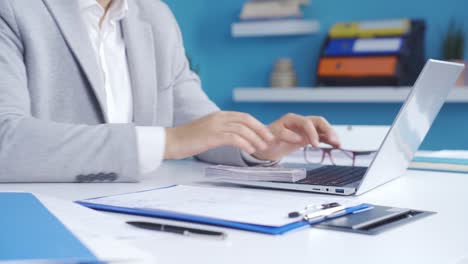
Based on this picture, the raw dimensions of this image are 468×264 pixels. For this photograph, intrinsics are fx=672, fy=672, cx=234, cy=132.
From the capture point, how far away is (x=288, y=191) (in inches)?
43.6

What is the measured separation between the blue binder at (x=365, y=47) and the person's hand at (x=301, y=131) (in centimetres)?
192

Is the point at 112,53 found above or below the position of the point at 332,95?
above

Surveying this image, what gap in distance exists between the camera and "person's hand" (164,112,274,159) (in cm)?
115

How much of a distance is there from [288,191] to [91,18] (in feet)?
2.42

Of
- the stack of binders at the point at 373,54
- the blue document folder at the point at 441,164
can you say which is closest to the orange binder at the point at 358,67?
the stack of binders at the point at 373,54

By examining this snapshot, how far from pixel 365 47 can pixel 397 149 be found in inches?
85.1

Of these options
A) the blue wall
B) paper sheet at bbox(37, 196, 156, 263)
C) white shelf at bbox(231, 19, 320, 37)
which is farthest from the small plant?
paper sheet at bbox(37, 196, 156, 263)

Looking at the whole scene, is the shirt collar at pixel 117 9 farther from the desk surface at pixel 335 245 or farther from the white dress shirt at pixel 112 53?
the desk surface at pixel 335 245

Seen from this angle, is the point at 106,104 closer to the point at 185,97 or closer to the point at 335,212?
the point at 185,97

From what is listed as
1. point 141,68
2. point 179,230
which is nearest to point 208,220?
point 179,230

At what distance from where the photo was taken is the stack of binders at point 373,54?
318 centimetres

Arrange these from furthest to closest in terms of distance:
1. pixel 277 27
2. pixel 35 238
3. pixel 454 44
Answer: pixel 277 27, pixel 454 44, pixel 35 238

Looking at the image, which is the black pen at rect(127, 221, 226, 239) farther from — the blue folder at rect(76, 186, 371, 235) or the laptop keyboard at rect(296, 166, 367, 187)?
the laptop keyboard at rect(296, 166, 367, 187)

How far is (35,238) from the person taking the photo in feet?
2.11
